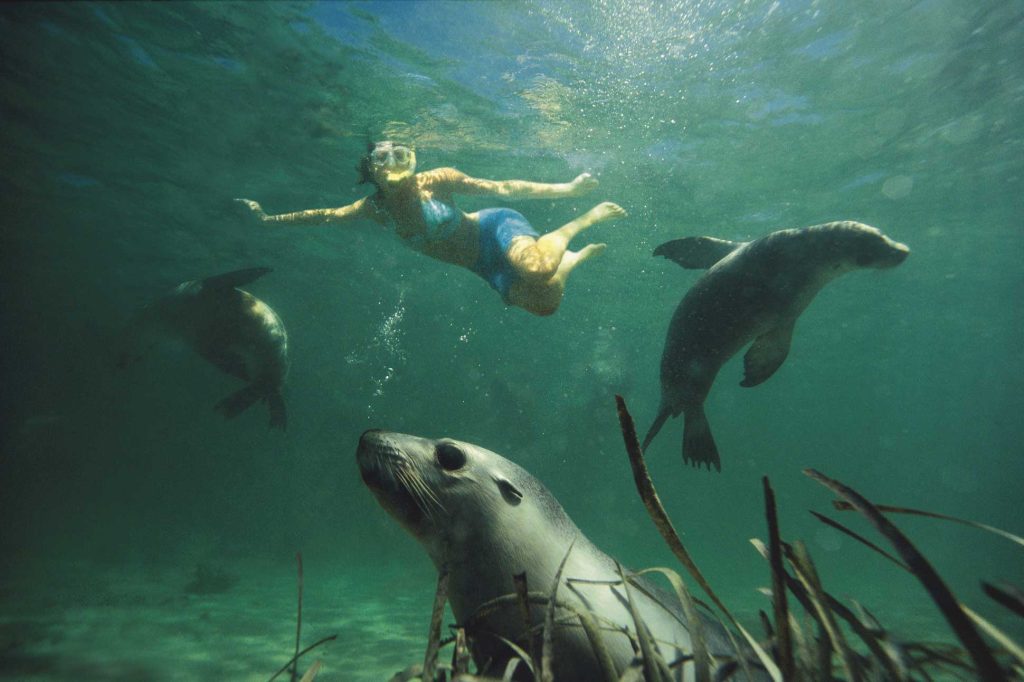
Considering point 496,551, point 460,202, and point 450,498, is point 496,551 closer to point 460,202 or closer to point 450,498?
point 450,498

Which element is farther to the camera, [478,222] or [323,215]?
[323,215]

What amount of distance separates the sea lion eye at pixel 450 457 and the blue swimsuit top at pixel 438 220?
4.16 m

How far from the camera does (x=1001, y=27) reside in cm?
884

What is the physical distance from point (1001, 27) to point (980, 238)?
1214 cm

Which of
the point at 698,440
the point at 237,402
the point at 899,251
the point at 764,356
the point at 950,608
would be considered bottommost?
the point at 950,608

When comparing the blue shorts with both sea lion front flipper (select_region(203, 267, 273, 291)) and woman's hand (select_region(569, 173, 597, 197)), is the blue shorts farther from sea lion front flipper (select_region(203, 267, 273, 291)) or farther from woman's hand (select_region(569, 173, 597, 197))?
sea lion front flipper (select_region(203, 267, 273, 291))

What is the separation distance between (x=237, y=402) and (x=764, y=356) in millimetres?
6929

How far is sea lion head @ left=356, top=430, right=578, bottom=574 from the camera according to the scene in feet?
5.94

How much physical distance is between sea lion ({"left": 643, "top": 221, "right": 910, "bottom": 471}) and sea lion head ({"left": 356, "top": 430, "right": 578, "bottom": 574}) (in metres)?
2.38

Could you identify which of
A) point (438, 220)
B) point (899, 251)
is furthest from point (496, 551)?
point (438, 220)

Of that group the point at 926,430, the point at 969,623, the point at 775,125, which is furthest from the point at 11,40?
the point at 926,430

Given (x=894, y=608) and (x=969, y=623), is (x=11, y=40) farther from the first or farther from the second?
(x=894, y=608)

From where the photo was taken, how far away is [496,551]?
1.86 m

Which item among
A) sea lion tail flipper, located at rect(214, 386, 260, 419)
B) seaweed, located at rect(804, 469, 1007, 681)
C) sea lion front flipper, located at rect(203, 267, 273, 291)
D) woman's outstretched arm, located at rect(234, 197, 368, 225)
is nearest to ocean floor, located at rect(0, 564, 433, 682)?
sea lion tail flipper, located at rect(214, 386, 260, 419)
